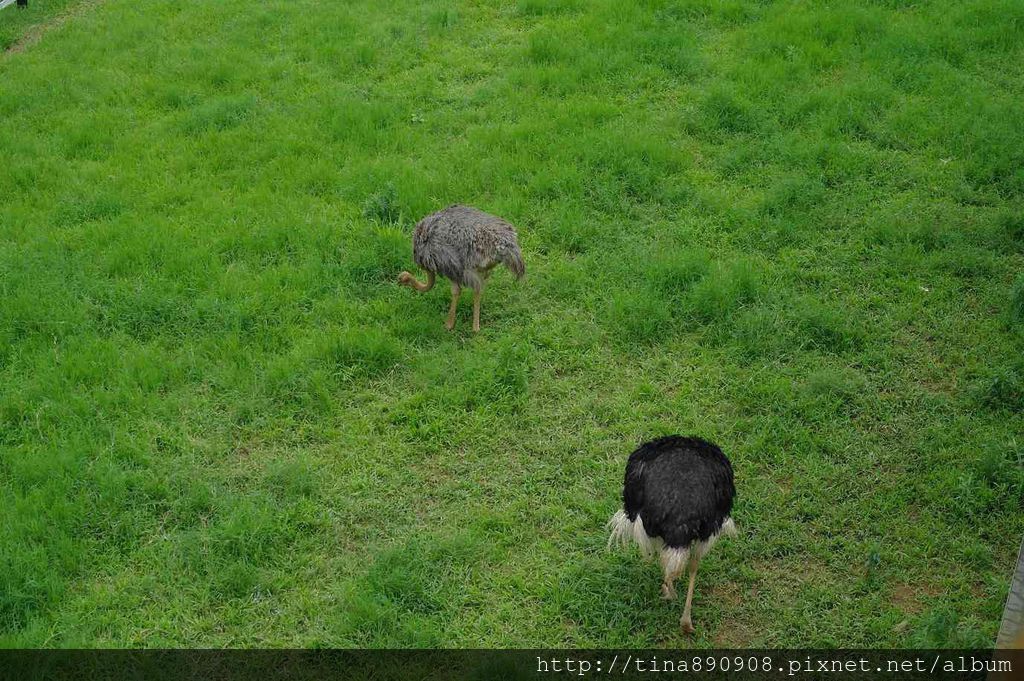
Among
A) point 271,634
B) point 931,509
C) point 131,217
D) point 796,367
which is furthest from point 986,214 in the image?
point 131,217

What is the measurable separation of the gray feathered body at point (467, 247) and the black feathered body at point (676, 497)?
2.31 m

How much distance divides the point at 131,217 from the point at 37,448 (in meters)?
2.96

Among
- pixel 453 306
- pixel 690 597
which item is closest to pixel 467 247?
pixel 453 306

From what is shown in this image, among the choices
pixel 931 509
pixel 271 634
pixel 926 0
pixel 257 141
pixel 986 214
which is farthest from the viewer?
pixel 926 0

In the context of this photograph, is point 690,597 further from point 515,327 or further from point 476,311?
point 476,311

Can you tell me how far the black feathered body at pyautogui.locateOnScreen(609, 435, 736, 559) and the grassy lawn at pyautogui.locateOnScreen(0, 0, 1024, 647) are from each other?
48 cm

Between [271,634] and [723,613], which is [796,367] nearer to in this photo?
[723,613]

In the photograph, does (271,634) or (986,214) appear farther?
(986,214)

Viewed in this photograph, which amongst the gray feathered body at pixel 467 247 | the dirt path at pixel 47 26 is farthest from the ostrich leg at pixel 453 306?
the dirt path at pixel 47 26

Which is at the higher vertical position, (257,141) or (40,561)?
(257,141)

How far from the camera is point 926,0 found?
12289 millimetres

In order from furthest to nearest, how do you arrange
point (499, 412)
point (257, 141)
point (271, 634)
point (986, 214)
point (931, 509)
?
point (257, 141)
point (986, 214)
point (499, 412)
point (931, 509)
point (271, 634)

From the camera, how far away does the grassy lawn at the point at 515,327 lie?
5883mm

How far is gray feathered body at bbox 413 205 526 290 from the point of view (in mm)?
7602
